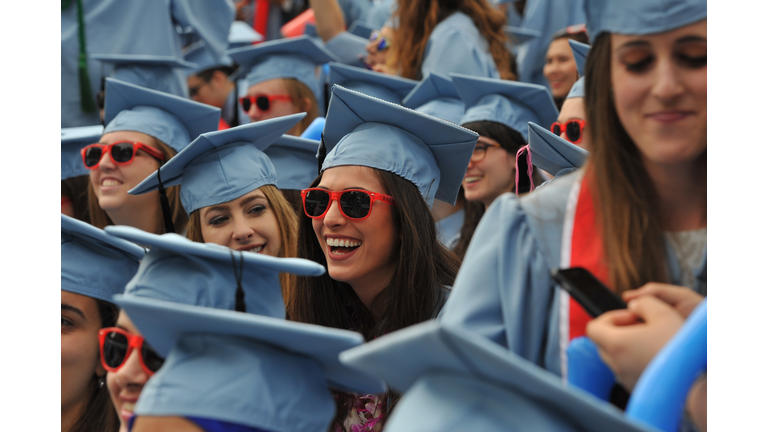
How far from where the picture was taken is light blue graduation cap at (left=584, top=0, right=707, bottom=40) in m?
1.38

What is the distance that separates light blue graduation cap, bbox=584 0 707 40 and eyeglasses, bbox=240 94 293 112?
419 cm

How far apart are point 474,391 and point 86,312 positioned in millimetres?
1869

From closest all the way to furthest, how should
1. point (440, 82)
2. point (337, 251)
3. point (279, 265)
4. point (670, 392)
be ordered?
point (670, 392) → point (279, 265) → point (337, 251) → point (440, 82)

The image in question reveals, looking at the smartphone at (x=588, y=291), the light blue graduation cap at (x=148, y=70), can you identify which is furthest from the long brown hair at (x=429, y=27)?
the smartphone at (x=588, y=291)

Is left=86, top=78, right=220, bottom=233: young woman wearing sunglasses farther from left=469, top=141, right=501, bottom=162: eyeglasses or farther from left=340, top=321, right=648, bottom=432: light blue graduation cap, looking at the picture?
left=340, top=321, right=648, bottom=432: light blue graduation cap

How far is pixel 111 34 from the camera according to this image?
19.2ft

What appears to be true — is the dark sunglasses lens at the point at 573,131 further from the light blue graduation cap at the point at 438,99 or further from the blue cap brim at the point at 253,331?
the blue cap brim at the point at 253,331

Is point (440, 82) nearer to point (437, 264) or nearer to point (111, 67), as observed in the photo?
point (437, 264)

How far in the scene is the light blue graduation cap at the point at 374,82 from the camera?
479 centimetres

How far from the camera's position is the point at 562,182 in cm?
165

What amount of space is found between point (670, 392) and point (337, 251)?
1.98 meters

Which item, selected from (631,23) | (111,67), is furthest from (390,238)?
(111,67)

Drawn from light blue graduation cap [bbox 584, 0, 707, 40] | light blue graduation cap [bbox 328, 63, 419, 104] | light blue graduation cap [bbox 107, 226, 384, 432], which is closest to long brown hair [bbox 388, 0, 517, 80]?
light blue graduation cap [bbox 328, 63, 419, 104]

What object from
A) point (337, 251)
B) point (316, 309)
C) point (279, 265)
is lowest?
point (316, 309)
